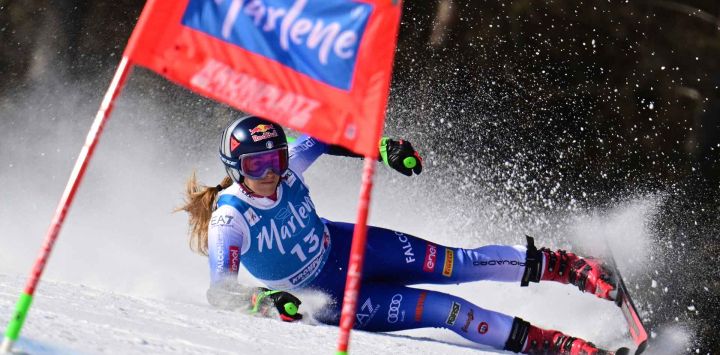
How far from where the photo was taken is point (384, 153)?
15.9ft

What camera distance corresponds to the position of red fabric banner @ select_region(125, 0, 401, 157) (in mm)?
2543

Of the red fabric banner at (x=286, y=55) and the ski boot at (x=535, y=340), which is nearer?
the red fabric banner at (x=286, y=55)

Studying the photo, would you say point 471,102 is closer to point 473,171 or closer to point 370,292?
point 473,171

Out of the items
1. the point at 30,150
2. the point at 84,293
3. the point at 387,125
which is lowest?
the point at 84,293

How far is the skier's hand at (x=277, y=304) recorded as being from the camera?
4.08m

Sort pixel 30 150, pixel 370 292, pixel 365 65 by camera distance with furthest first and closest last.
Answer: pixel 30 150
pixel 370 292
pixel 365 65

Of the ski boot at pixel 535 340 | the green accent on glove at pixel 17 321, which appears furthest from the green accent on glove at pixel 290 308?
the green accent on glove at pixel 17 321

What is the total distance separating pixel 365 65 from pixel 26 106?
24.4 feet

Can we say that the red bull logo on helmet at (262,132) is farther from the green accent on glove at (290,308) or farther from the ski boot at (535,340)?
the ski boot at (535,340)

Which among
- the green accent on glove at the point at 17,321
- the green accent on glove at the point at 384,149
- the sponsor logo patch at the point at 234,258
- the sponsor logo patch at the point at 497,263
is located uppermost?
the green accent on glove at the point at 384,149

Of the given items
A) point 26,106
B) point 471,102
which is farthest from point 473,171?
point 26,106

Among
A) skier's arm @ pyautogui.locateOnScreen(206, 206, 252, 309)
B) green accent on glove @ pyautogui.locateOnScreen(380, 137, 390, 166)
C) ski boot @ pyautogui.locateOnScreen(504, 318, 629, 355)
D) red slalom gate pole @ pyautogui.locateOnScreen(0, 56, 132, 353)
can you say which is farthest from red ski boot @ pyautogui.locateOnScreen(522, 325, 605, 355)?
red slalom gate pole @ pyautogui.locateOnScreen(0, 56, 132, 353)

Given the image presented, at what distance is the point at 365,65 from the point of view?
255cm

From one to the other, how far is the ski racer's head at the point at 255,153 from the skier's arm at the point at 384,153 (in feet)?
1.22
